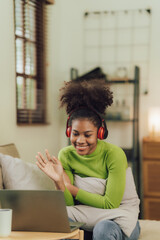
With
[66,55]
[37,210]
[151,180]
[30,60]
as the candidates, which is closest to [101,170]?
[37,210]

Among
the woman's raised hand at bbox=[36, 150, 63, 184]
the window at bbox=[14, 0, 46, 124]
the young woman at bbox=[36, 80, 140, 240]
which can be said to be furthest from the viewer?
the window at bbox=[14, 0, 46, 124]

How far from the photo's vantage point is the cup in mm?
1344

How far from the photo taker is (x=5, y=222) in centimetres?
135

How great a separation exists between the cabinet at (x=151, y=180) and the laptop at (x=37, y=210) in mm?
2603

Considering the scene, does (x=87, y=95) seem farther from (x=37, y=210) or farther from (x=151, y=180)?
(x=151, y=180)

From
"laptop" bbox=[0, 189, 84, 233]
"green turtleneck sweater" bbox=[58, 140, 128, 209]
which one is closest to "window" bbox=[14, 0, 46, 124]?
"green turtleneck sweater" bbox=[58, 140, 128, 209]

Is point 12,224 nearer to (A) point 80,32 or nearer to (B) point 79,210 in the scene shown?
(B) point 79,210

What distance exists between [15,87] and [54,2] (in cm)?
125

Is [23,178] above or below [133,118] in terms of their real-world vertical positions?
below

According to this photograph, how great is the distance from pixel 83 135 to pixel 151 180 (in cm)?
227

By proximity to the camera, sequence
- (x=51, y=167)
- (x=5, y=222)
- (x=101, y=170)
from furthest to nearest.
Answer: (x=101, y=170) → (x=51, y=167) → (x=5, y=222)

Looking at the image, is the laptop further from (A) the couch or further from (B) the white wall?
(B) the white wall

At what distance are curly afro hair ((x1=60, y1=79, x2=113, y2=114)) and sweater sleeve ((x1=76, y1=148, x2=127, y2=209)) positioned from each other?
27cm

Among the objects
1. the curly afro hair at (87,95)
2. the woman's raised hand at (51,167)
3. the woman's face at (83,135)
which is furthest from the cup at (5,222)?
the curly afro hair at (87,95)
